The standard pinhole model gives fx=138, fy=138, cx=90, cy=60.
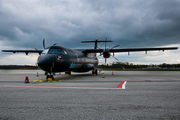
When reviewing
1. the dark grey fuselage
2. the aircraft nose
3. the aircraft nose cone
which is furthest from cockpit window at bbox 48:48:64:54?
the aircraft nose cone

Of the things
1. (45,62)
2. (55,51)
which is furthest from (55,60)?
(55,51)

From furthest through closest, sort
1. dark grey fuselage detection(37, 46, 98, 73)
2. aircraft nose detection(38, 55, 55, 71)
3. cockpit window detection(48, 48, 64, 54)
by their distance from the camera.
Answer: cockpit window detection(48, 48, 64, 54) < dark grey fuselage detection(37, 46, 98, 73) < aircraft nose detection(38, 55, 55, 71)

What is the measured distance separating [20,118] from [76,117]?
124cm

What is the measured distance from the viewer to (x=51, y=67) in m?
11.8

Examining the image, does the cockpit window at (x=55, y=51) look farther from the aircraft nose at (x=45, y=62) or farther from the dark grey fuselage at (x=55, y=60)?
the aircraft nose at (x=45, y=62)

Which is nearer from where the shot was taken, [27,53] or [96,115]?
[96,115]

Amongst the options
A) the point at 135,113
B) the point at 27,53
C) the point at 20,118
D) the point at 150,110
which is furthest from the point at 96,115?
the point at 27,53

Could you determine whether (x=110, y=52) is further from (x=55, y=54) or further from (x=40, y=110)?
(x=40, y=110)

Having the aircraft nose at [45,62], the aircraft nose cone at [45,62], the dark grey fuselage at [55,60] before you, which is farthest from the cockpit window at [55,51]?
the aircraft nose cone at [45,62]

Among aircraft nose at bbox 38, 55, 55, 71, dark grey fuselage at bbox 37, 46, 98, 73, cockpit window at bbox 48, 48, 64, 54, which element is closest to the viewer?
aircraft nose at bbox 38, 55, 55, 71

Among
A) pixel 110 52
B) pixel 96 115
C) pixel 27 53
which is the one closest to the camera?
pixel 96 115

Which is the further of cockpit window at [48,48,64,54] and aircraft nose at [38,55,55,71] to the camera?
cockpit window at [48,48,64,54]

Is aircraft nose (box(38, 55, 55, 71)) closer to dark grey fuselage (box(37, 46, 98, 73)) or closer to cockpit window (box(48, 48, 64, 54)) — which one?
dark grey fuselage (box(37, 46, 98, 73))

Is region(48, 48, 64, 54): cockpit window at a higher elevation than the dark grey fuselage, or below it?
higher
